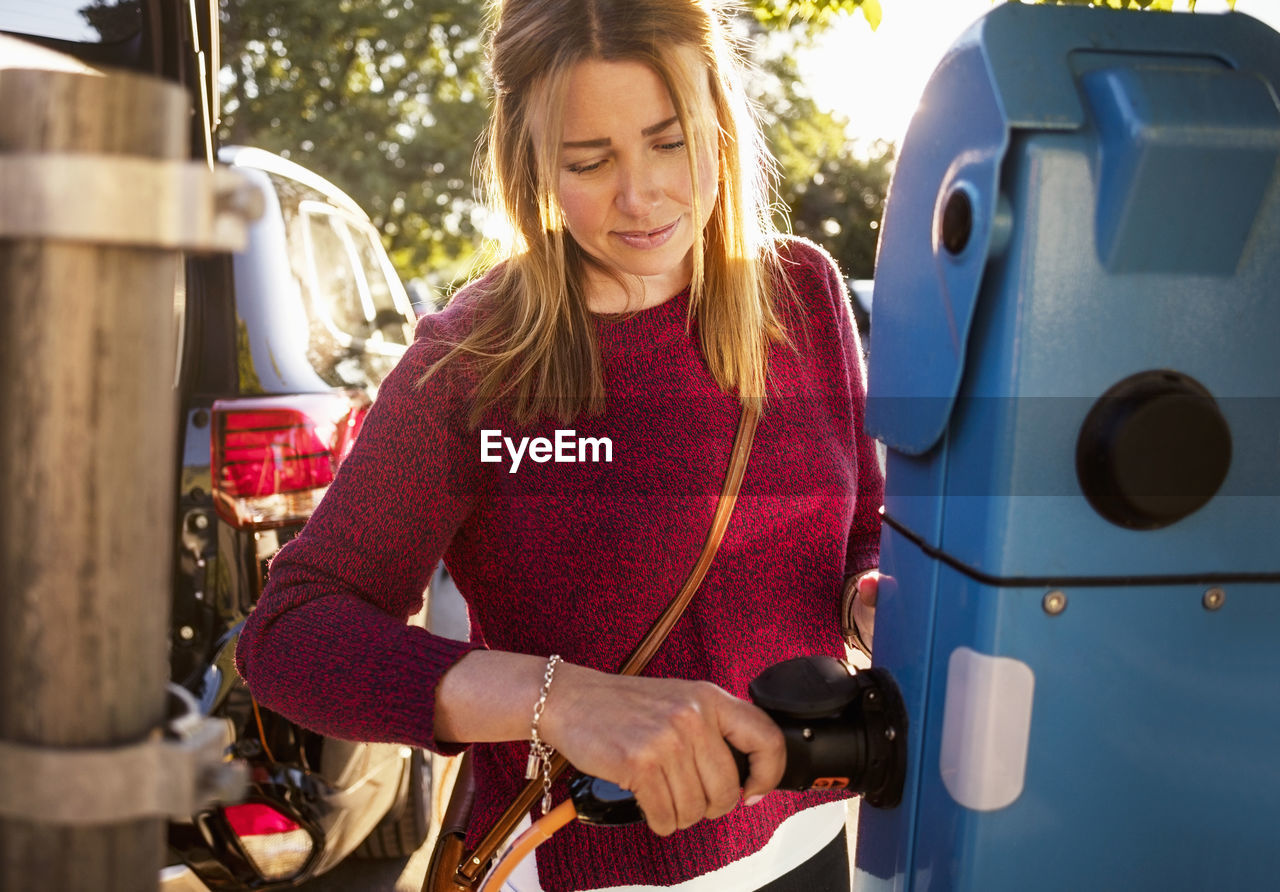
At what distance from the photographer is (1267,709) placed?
97 cm

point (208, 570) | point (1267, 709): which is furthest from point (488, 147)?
point (1267, 709)

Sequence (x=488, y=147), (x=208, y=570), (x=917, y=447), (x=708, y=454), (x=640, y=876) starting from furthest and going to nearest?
(x=208, y=570)
(x=488, y=147)
(x=708, y=454)
(x=640, y=876)
(x=917, y=447)

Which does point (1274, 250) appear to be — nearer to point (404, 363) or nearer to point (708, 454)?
point (708, 454)

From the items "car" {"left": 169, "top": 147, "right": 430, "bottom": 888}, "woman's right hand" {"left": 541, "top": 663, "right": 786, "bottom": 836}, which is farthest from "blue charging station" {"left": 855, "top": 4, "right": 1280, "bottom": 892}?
"car" {"left": 169, "top": 147, "right": 430, "bottom": 888}

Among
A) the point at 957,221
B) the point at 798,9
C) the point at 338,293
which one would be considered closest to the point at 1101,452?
the point at 957,221

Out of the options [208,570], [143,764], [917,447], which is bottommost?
[208,570]

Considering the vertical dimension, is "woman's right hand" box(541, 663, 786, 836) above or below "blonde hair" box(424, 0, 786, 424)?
below

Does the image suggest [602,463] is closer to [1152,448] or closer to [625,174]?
[625,174]

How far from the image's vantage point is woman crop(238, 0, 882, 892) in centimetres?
130

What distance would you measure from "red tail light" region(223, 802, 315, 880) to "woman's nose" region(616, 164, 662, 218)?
145cm

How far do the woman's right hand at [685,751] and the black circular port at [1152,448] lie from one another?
1.21 feet

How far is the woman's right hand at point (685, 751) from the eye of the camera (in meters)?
1.04

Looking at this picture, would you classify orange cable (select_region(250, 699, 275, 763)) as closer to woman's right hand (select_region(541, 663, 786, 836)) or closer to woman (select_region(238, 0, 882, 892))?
woman (select_region(238, 0, 882, 892))

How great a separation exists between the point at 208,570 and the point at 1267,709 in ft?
6.11
